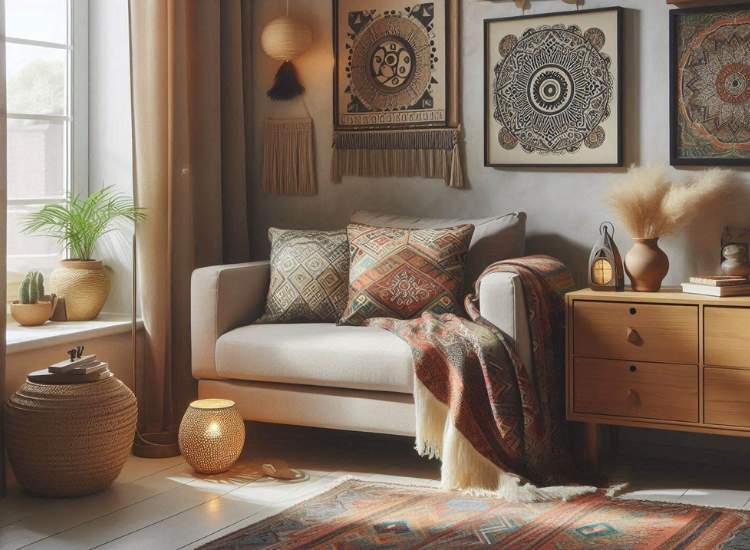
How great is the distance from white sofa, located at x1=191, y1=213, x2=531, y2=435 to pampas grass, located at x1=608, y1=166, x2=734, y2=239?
0.44 meters

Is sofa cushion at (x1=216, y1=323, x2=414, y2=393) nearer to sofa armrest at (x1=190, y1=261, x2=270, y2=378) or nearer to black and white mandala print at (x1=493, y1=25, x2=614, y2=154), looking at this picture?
sofa armrest at (x1=190, y1=261, x2=270, y2=378)

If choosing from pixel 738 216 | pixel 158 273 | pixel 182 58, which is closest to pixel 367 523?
pixel 158 273

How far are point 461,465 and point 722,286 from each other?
96 centimetres

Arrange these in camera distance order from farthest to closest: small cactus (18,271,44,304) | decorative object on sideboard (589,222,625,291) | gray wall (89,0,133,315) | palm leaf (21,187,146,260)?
gray wall (89,0,133,315)
palm leaf (21,187,146,260)
small cactus (18,271,44,304)
decorative object on sideboard (589,222,625,291)

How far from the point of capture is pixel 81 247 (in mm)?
3756

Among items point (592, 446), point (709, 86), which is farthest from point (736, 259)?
point (592, 446)

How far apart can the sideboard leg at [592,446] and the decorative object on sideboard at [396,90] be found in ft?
3.68

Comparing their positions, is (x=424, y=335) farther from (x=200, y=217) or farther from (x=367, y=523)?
(x=200, y=217)

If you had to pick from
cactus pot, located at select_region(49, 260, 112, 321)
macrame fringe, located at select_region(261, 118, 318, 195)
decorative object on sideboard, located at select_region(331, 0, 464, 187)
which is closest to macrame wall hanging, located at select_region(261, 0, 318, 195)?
macrame fringe, located at select_region(261, 118, 318, 195)

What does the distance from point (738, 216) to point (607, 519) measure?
1.25 meters

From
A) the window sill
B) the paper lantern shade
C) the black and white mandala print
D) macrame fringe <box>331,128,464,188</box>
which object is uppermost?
the paper lantern shade

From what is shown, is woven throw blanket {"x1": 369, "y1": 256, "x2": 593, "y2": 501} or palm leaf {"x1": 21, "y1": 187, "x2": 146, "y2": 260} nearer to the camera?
woven throw blanket {"x1": 369, "y1": 256, "x2": 593, "y2": 501}

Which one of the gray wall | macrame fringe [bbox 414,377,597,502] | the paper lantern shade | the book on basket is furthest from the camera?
the paper lantern shade

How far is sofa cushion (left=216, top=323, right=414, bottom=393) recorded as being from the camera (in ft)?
10.3
